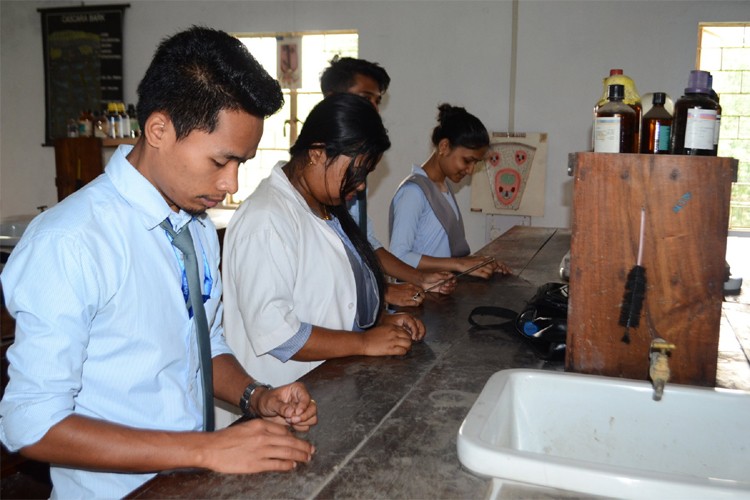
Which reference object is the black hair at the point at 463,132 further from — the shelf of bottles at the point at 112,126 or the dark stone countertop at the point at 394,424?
the shelf of bottles at the point at 112,126

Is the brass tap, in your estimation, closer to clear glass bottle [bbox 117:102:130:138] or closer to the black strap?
the black strap

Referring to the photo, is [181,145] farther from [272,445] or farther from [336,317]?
[336,317]

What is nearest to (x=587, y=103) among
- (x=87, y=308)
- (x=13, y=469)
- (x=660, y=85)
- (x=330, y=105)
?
(x=660, y=85)

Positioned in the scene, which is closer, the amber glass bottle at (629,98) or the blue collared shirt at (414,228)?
the amber glass bottle at (629,98)

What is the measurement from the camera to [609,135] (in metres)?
1.26

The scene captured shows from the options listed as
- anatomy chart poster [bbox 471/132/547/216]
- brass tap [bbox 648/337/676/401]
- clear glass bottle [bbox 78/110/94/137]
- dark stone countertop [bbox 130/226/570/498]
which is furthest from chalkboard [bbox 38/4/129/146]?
brass tap [bbox 648/337/676/401]

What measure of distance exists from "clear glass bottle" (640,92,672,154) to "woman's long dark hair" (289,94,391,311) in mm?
580

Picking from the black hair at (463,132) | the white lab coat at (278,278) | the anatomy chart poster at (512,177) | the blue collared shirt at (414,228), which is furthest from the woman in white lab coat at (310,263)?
the anatomy chart poster at (512,177)

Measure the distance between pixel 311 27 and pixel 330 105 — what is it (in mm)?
4348

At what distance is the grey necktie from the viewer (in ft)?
3.60

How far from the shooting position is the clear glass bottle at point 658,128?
130cm

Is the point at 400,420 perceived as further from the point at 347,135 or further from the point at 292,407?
the point at 347,135

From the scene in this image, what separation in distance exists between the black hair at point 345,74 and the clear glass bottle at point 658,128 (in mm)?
1363

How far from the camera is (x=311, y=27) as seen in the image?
18.4 feet
